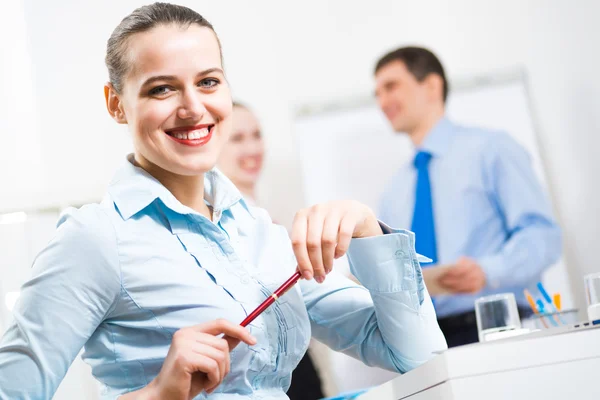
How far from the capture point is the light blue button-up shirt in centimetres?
76

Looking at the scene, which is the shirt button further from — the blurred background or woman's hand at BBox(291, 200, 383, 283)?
the blurred background

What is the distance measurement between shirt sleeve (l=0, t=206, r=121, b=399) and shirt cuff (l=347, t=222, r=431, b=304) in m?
0.25

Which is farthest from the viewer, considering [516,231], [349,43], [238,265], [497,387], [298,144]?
[349,43]

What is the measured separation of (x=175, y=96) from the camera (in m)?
0.88

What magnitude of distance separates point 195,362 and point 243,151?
225 cm

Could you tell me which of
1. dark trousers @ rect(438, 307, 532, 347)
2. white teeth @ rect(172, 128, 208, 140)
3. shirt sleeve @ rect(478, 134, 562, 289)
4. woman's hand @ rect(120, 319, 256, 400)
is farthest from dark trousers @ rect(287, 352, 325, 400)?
woman's hand @ rect(120, 319, 256, 400)

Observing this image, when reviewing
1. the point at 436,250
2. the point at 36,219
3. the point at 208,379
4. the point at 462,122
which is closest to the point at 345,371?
the point at 436,250

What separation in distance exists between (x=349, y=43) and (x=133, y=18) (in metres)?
2.29

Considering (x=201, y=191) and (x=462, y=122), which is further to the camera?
(x=462, y=122)

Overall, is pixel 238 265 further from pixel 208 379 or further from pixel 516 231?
pixel 516 231

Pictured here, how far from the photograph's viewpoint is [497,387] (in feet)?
1.95

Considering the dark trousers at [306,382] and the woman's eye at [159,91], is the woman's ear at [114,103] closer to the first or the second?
the woman's eye at [159,91]

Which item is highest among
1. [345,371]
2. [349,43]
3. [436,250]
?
[349,43]

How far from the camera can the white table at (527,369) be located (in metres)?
0.59
